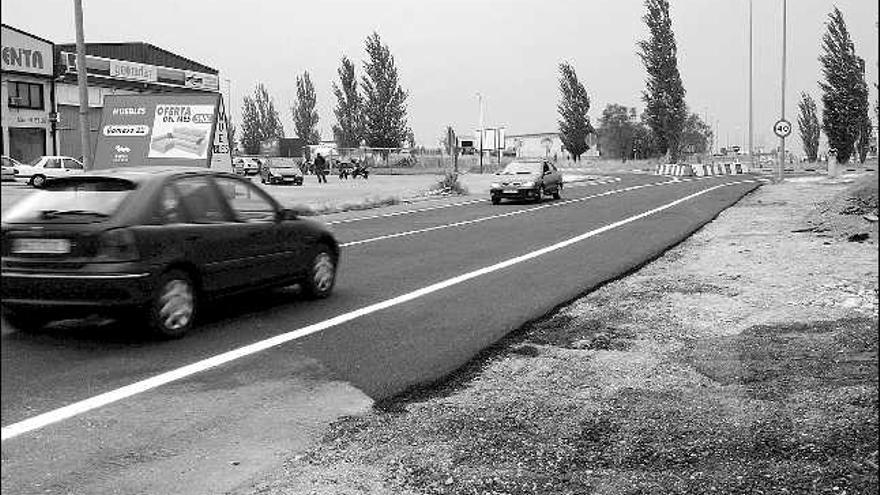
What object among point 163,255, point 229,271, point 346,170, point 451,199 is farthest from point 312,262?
point 346,170

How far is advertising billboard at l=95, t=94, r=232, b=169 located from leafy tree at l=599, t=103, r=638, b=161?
291 ft

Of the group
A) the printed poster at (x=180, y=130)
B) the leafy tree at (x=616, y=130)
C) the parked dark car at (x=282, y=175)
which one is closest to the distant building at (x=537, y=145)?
the leafy tree at (x=616, y=130)

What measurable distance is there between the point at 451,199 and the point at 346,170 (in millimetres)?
23680

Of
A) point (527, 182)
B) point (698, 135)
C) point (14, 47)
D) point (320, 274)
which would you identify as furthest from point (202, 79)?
point (698, 135)

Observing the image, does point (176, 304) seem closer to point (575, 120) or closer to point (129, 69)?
point (129, 69)

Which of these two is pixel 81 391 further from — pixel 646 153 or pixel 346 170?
pixel 646 153

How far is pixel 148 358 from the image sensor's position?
259 inches

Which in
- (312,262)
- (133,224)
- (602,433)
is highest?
(133,224)

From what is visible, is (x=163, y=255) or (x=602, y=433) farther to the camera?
(x=163, y=255)

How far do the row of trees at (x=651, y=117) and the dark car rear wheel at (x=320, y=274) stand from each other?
153 feet

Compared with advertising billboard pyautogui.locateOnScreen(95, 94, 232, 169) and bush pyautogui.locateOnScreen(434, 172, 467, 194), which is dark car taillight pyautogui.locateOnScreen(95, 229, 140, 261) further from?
bush pyautogui.locateOnScreen(434, 172, 467, 194)

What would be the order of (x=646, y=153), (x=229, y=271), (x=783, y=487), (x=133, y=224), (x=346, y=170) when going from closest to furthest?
(x=783, y=487)
(x=133, y=224)
(x=229, y=271)
(x=346, y=170)
(x=646, y=153)

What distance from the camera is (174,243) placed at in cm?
682

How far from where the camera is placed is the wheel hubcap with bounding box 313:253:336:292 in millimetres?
9281
